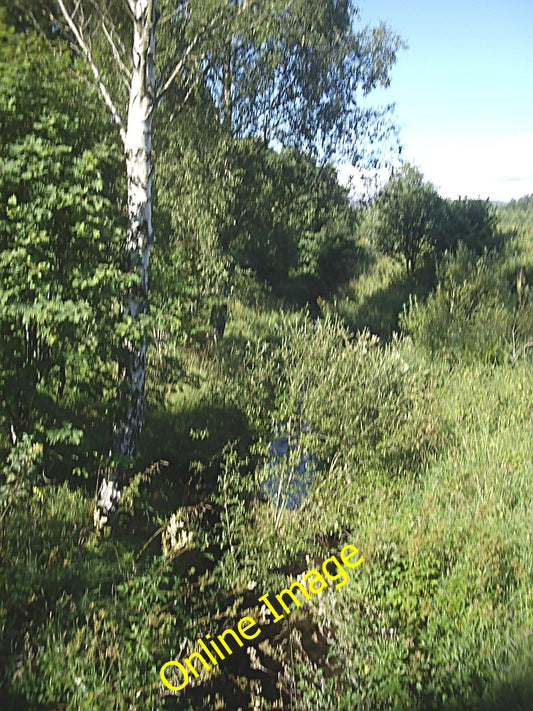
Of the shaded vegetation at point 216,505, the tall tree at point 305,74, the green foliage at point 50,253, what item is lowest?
the shaded vegetation at point 216,505

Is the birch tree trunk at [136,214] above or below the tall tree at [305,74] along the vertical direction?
below

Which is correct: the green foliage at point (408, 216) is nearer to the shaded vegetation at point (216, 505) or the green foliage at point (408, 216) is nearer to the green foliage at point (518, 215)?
the green foliage at point (518, 215)

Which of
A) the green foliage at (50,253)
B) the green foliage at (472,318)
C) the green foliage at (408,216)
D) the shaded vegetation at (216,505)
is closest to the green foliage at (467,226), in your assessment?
the green foliage at (408,216)

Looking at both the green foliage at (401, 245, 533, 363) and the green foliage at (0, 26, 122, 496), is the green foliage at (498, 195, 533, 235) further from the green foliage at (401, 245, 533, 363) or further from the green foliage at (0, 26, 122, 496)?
the green foliage at (0, 26, 122, 496)

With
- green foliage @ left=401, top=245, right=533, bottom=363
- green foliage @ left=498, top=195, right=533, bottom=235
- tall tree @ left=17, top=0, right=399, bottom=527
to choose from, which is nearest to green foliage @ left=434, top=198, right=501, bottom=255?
green foliage @ left=498, top=195, right=533, bottom=235

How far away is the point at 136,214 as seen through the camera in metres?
5.26

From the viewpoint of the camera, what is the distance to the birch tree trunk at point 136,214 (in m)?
5.19

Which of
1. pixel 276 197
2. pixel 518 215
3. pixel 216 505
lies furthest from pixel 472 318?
pixel 518 215

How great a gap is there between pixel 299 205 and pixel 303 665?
34.7 feet

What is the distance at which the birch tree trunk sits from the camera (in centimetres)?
519

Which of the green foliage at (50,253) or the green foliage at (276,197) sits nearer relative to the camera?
the green foliage at (50,253)

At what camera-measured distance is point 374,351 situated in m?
7.36

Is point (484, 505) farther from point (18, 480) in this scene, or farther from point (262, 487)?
point (18, 480)

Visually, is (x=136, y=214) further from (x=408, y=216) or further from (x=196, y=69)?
(x=408, y=216)
